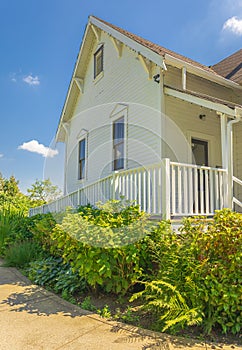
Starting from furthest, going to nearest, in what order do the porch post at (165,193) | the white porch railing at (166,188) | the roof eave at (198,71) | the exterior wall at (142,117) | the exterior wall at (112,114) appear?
the exterior wall at (112,114) → the exterior wall at (142,117) → the roof eave at (198,71) → the white porch railing at (166,188) → the porch post at (165,193)

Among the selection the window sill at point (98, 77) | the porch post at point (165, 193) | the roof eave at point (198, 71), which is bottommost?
the porch post at point (165, 193)

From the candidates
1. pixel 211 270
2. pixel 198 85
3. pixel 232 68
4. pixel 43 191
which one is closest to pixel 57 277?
pixel 211 270

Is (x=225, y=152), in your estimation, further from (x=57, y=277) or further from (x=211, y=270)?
(x=57, y=277)

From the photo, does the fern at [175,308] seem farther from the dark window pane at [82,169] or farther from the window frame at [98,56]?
the window frame at [98,56]

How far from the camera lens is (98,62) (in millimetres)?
10070

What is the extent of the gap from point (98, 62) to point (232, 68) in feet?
16.6

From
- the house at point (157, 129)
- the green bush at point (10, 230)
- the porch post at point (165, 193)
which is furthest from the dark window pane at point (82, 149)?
the porch post at point (165, 193)

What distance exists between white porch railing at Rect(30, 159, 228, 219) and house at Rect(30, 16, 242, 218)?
0.02m

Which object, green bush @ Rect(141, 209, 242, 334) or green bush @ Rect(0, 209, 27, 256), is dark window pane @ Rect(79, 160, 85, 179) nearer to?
green bush @ Rect(0, 209, 27, 256)

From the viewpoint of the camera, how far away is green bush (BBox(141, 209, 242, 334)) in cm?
273

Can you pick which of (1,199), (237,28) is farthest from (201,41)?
(1,199)

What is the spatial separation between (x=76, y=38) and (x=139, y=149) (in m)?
7.67

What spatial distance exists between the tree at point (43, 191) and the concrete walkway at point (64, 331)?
1507cm

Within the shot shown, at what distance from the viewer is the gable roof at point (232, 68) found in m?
8.11
